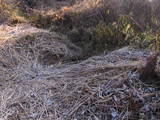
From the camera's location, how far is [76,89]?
2.51 metres

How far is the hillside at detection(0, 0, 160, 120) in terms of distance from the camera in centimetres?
229

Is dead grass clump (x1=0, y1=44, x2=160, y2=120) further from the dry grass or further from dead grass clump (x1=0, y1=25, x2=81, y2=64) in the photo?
dead grass clump (x1=0, y1=25, x2=81, y2=64)

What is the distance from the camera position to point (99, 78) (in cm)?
257

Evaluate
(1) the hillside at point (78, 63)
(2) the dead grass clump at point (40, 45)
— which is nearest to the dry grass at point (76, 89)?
(1) the hillside at point (78, 63)

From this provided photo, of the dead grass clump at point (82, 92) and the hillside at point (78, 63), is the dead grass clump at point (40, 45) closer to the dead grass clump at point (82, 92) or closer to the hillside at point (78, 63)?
the hillside at point (78, 63)

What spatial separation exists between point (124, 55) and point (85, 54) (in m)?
0.63

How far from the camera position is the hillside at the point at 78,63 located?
7.50ft

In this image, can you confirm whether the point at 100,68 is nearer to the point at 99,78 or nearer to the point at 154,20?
the point at 99,78

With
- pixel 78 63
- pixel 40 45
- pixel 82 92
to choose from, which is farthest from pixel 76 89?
pixel 40 45

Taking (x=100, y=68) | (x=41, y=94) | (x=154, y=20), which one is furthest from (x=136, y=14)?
(x=41, y=94)

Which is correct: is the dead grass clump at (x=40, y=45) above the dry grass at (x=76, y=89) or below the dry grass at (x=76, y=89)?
above

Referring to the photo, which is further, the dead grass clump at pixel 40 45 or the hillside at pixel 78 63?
the dead grass clump at pixel 40 45

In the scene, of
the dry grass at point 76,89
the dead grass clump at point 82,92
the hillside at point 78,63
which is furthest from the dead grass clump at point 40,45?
the dead grass clump at point 82,92

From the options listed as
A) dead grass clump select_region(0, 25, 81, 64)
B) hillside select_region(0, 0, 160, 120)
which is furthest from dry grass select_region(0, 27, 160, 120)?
dead grass clump select_region(0, 25, 81, 64)
